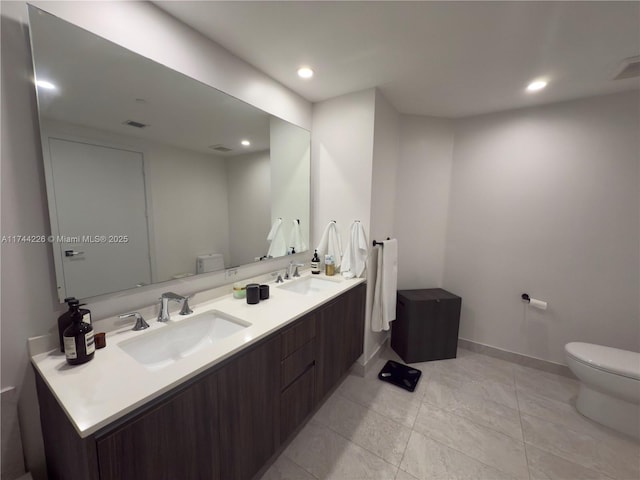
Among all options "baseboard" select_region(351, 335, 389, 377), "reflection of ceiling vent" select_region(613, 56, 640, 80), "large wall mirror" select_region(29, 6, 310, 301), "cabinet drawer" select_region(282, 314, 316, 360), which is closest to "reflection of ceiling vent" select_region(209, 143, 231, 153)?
"large wall mirror" select_region(29, 6, 310, 301)

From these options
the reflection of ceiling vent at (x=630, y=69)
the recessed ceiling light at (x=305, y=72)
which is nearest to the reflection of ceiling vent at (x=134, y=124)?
the recessed ceiling light at (x=305, y=72)

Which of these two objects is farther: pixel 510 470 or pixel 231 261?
pixel 231 261

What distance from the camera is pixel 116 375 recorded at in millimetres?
873

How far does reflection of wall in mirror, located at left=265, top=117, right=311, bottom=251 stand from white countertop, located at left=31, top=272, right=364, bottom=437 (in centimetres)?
103

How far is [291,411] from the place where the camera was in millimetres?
1440

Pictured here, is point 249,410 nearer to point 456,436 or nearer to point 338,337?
point 338,337

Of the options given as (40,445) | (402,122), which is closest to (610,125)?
(402,122)

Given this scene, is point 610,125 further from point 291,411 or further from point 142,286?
point 142,286

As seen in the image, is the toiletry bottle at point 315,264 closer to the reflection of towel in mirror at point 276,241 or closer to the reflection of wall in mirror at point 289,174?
the reflection of wall in mirror at point 289,174

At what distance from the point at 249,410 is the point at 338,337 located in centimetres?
82

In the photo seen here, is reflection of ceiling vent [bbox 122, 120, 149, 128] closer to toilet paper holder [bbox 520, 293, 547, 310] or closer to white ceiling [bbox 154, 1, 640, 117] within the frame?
white ceiling [bbox 154, 1, 640, 117]

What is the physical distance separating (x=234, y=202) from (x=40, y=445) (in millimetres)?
1398

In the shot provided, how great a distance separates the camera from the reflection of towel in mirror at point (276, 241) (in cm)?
204

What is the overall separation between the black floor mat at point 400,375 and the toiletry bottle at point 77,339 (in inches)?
80.7
